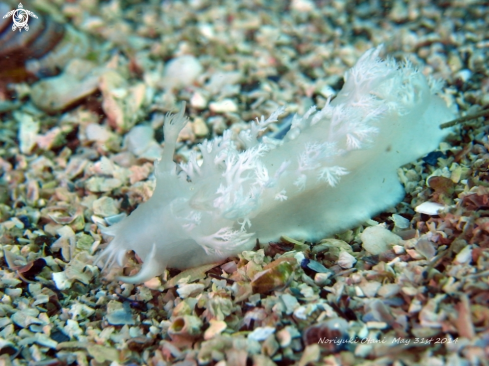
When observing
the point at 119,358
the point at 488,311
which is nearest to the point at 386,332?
the point at 488,311

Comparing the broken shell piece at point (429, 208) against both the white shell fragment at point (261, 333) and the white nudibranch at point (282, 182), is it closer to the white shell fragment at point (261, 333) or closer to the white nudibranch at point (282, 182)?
the white nudibranch at point (282, 182)

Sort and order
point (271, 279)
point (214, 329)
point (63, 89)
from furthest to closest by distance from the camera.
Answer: point (63, 89)
point (271, 279)
point (214, 329)

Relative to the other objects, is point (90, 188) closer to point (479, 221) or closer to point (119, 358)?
point (119, 358)

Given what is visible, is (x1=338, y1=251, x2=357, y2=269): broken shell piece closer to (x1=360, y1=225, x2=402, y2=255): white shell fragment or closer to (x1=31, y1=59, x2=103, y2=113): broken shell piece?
(x1=360, y1=225, x2=402, y2=255): white shell fragment

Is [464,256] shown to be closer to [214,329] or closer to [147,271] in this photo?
[214,329]

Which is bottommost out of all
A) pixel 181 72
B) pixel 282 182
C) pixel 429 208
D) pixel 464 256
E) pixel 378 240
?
pixel 464 256

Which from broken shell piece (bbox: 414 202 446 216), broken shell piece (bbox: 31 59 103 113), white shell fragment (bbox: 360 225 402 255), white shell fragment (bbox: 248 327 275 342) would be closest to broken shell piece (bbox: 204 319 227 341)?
white shell fragment (bbox: 248 327 275 342)

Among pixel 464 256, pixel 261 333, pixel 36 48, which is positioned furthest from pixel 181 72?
pixel 464 256
